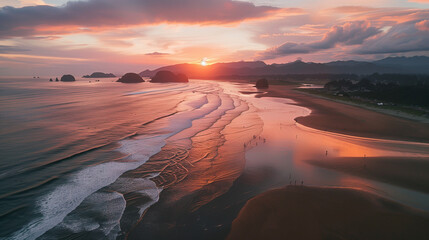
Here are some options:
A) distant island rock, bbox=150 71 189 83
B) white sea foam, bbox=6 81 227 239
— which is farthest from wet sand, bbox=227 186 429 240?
distant island rock, bbox=150 71 189 83

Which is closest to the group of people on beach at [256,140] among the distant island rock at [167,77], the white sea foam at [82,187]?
the white sea foam at [82,187]

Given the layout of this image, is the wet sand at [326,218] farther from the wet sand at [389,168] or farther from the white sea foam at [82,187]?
the white sea foam at [82,187]

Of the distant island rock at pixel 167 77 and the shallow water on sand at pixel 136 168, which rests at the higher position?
the distant island rock at pixel 167 77

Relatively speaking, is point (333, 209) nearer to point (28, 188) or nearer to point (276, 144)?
point (276, 144)

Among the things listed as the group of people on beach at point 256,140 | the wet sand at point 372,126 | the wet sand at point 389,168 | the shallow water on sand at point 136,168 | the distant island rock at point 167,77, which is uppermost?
Answer: the distant island rock at point 167,77

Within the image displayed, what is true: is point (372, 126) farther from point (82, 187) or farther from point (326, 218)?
point (82, 187)

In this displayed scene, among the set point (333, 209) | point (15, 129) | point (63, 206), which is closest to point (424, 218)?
point (333, 209)

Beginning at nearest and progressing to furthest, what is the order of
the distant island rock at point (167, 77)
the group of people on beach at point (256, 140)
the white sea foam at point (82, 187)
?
the white sea foam at point (82, 187)
the group of people on beach at point (256, 140)
the distant island rock at point (167, 77)
